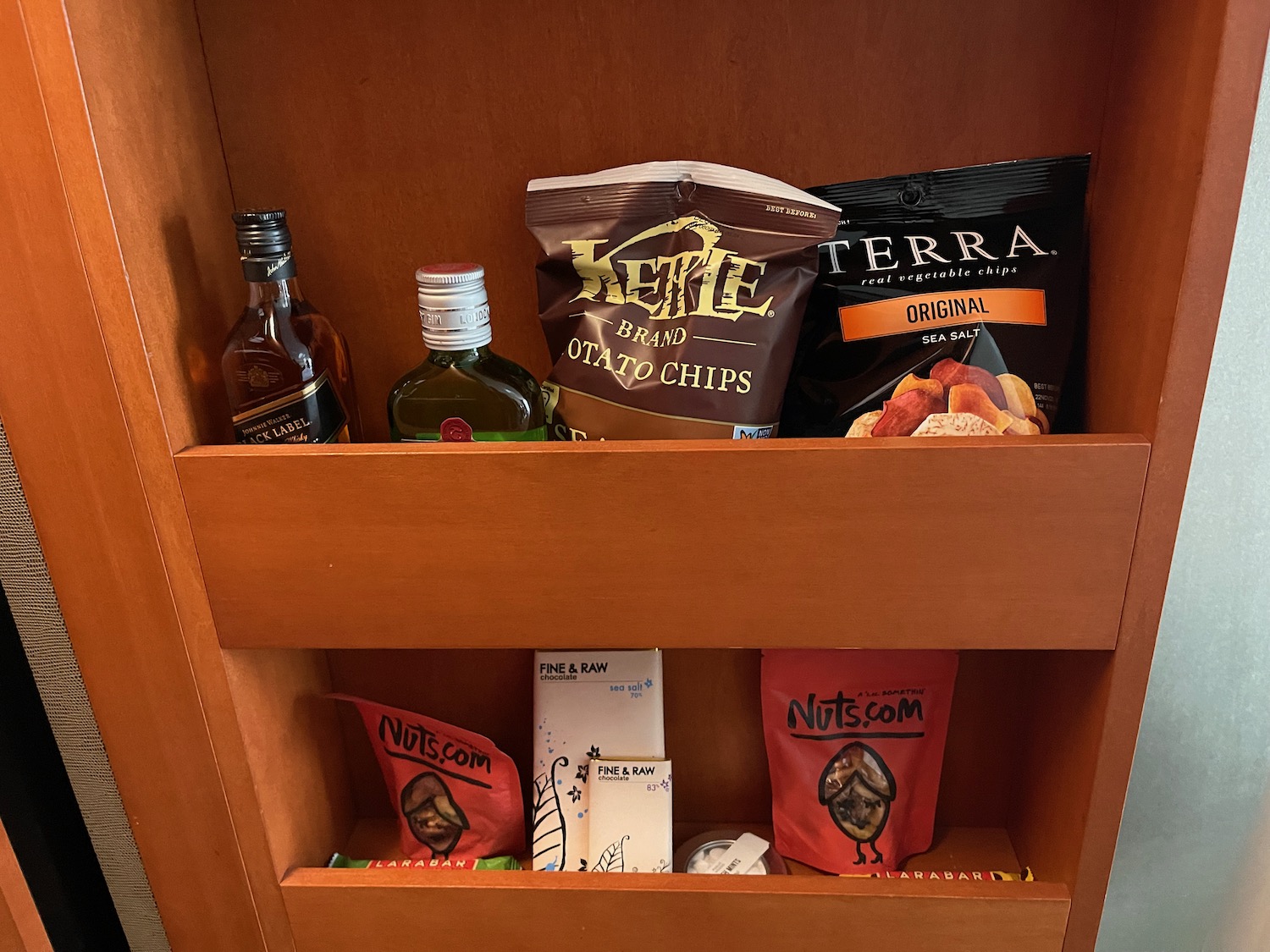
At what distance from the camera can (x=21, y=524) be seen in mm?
753

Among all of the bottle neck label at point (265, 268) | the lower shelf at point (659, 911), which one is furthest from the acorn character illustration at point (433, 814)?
the bottle neck label at point (265, 268)

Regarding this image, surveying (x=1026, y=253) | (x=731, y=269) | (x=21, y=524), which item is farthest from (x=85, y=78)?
(x=1026, y=253)

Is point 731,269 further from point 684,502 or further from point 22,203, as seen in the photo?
point 22,203

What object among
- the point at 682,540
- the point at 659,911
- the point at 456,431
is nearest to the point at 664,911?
the point at 659,911

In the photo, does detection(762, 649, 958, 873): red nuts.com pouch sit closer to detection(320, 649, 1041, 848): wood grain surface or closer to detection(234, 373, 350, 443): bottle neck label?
detection(320, 649, 1041, 848): wood grain surface

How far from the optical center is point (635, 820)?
967mm

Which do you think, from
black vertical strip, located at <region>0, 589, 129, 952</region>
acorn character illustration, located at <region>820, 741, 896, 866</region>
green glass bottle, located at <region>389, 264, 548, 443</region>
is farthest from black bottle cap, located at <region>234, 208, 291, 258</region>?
acorn character illustration, located at <region>820, 741, 896, 866</region>

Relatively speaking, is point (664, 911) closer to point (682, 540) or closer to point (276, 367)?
point (682, 540)

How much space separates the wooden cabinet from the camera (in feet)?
2.16

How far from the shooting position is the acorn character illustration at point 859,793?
99 cm

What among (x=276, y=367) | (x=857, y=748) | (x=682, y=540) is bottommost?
(x=857, y=748)

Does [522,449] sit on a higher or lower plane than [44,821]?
higher

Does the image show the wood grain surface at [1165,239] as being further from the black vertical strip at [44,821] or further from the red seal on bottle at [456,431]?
the black vertical strip at [44,821]

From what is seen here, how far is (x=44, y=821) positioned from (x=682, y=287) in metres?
0.85
